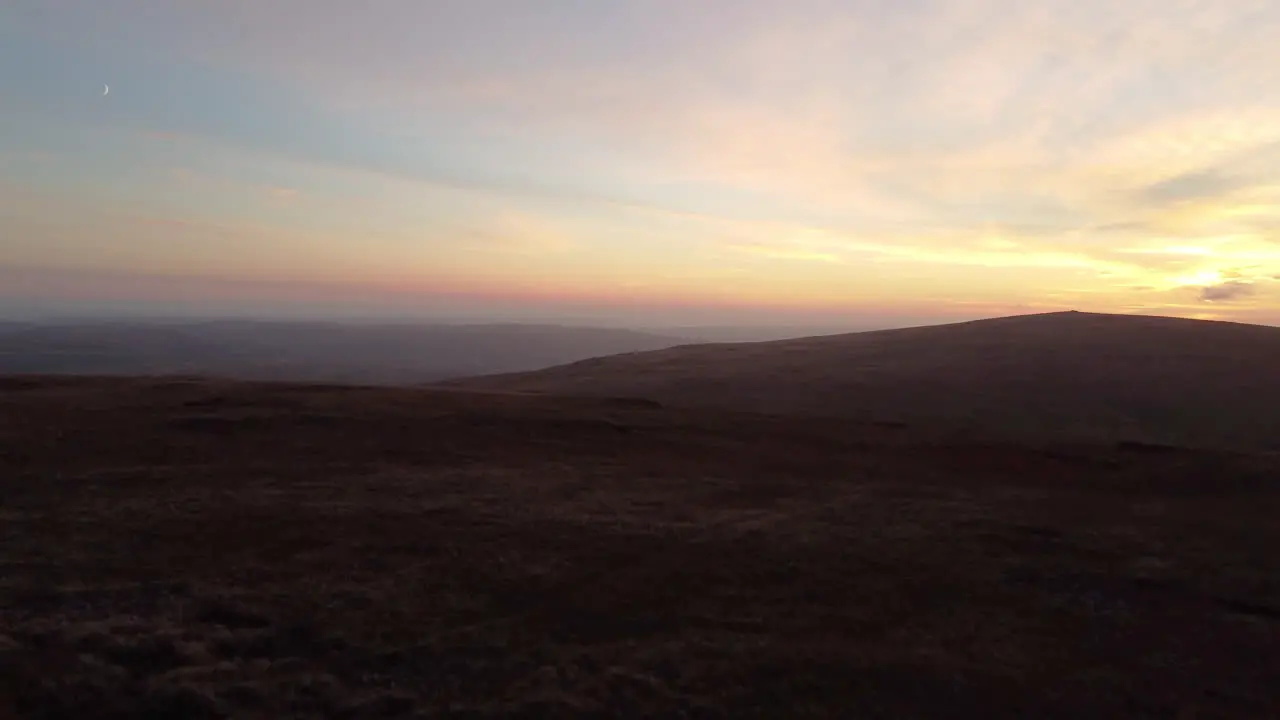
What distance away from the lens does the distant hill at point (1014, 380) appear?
40.7 meters

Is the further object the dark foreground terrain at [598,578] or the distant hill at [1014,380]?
the distant hill at [1014,380]

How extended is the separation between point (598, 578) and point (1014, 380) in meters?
43.5

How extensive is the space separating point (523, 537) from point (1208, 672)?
14833 mm

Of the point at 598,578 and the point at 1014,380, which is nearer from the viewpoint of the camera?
the point at 598,578

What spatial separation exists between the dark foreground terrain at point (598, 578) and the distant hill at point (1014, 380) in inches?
467

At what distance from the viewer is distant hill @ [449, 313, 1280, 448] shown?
40.7 m

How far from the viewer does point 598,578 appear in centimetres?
1633

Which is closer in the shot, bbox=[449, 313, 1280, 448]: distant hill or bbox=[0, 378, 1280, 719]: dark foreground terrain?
bbox=[0, 378, 1280, 719]: dark foreground terrain

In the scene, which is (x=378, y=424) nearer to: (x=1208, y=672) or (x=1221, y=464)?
(x=1208, y=672)

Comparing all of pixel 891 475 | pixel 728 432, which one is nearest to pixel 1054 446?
pixel 891 475

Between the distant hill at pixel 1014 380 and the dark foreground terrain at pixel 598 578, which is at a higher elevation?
the distant hill at pixel 1014 380

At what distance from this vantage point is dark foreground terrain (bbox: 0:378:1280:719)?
38.8ft

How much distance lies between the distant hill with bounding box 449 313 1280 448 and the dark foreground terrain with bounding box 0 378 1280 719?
11863 mm

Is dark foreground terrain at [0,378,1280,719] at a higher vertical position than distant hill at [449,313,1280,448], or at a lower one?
lower
